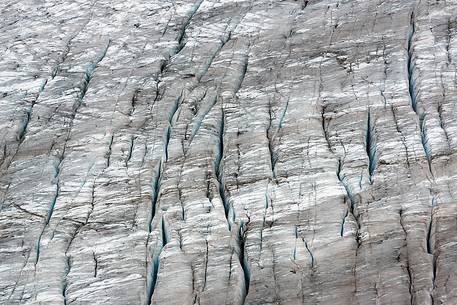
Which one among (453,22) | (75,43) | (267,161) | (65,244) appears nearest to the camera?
(65,244)

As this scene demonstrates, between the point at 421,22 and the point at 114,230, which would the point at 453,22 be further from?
the point at 114,230

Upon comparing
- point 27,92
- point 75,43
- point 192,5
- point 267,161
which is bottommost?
point 267,161

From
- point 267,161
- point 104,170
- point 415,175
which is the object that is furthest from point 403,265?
point 104,170

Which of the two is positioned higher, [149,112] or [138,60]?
[138,60]

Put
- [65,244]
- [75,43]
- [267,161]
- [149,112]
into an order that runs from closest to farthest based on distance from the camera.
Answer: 1. [65,244]
2. [267,161]
3. [149,112]
4. [75,43]

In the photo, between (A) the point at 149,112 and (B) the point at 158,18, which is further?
(B) the point at 158,18

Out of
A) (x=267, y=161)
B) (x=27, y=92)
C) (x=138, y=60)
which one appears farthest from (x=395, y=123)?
(x=27, y=92)
